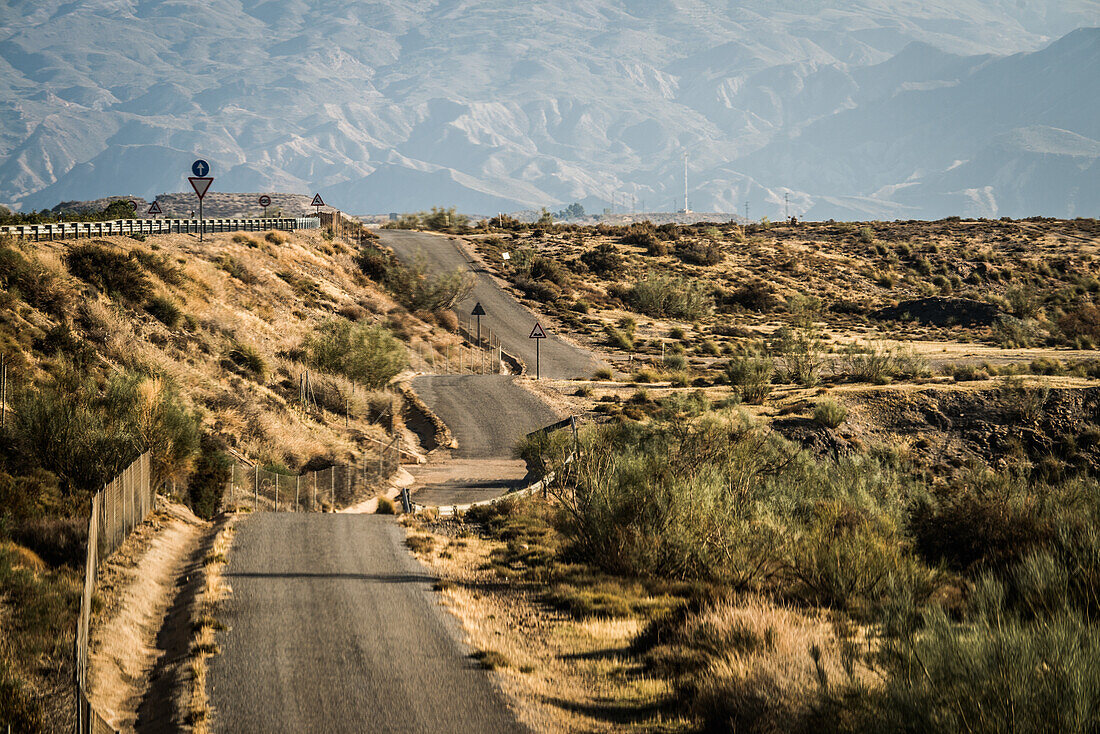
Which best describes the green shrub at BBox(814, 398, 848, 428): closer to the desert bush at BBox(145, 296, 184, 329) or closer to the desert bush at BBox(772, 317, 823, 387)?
the desert bush at BBox(772, 317, 823, 387)

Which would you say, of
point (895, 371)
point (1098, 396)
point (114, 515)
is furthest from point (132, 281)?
point (1098, 396)

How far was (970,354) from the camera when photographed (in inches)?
2007

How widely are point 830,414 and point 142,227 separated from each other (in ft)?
118

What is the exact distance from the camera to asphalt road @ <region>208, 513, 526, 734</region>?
995 centimetres

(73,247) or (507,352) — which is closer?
(73,247)

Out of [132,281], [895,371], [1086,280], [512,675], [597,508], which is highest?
[1086,280]

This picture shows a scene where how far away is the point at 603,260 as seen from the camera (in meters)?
77.9

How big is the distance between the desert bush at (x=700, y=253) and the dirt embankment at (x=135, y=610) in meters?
68.3

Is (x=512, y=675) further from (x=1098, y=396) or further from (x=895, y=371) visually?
(x=895, y=371)

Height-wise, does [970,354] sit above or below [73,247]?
below

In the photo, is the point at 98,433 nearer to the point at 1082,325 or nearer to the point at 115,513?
the point at 115,513

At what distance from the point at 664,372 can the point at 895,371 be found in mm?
11899

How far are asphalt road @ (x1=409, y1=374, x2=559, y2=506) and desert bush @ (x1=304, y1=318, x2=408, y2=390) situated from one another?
2011 millimetres

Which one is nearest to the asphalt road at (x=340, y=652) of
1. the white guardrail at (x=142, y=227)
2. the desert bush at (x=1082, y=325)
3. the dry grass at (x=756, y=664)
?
the dry grass at (x=756, y=664)
